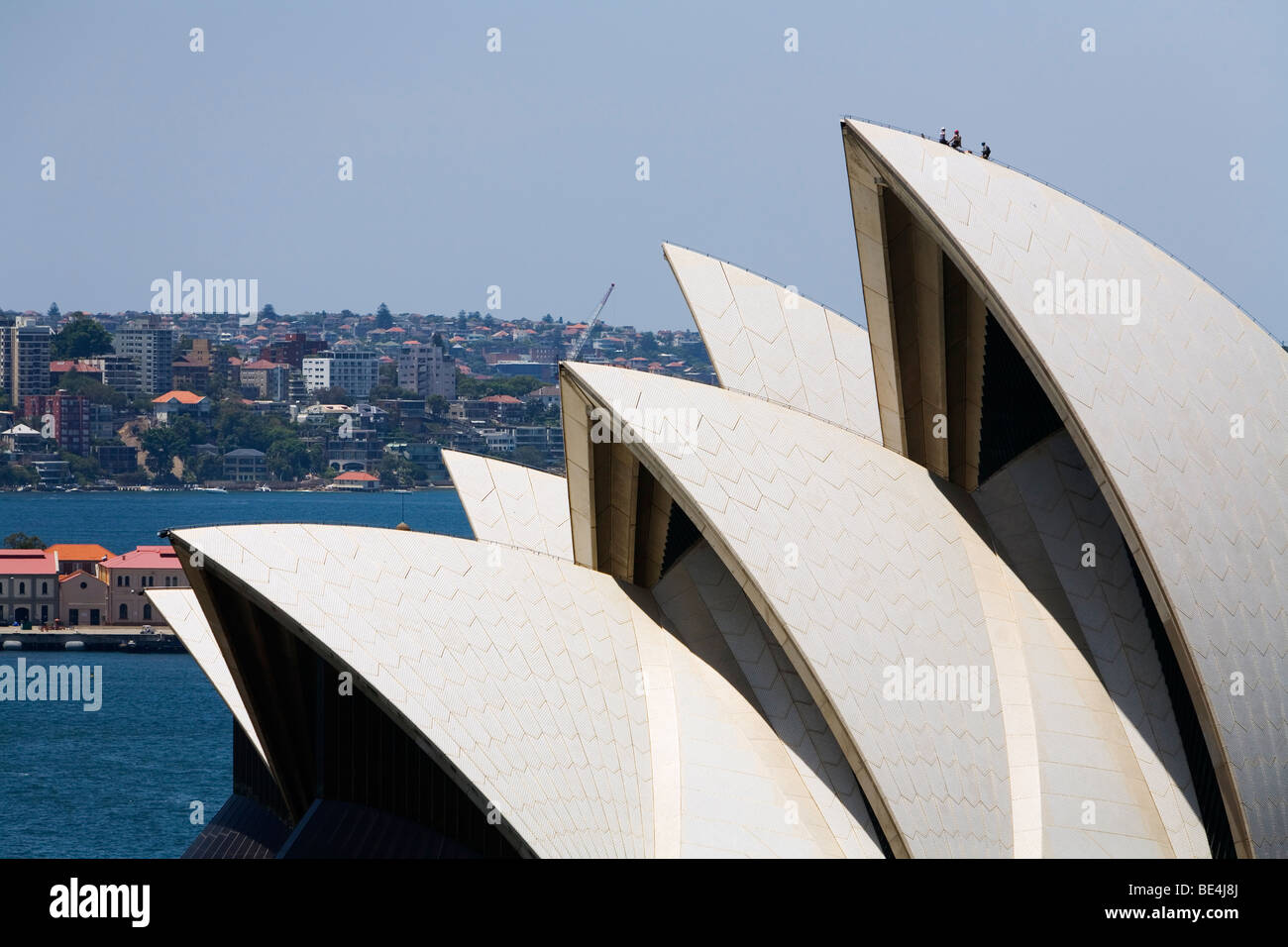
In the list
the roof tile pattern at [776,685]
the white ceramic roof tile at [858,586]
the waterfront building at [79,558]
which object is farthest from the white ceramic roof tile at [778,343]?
the waterfront building at [79,558]

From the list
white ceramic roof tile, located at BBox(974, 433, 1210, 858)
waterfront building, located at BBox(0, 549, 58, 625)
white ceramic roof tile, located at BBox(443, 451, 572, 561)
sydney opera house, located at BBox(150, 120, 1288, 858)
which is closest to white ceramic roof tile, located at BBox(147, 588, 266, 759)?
white ceramic roof tile, located at BBox(443, 451, 572, 561)

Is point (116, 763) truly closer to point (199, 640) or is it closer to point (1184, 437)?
point (199, 640)

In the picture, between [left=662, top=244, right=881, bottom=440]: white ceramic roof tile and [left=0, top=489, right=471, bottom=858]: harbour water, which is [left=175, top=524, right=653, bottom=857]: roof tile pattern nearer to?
[left=662, top=244, right=881, bottom=440]: white ceramic roof tile

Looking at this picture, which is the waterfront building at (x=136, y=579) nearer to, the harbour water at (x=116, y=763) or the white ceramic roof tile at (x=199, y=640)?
the harbour water at (x=116, y=763)

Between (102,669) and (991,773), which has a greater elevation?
(991,773)

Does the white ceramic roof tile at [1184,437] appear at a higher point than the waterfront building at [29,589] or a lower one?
higher
